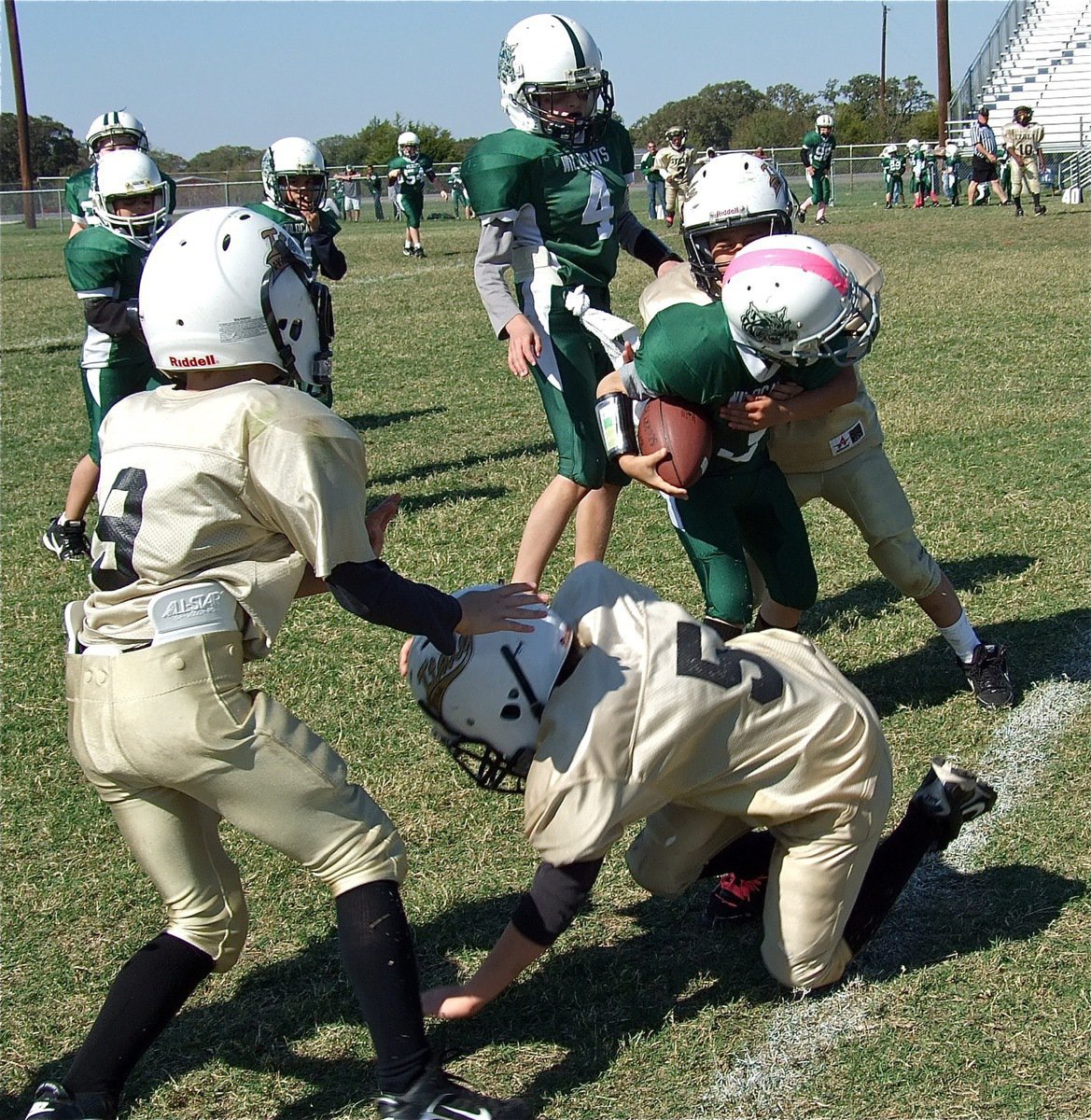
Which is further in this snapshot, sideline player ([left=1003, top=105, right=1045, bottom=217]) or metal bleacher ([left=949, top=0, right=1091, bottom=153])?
metal bleacher ([left=949, top=0, right=1091, bottom=153])

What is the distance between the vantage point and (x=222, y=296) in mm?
2479

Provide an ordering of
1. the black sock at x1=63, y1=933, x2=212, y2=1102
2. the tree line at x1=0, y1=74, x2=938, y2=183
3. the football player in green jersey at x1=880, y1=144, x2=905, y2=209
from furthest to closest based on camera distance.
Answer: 1. the tree line at x1=0, y1=74, x2=938, y2=183
2. the football player in green jersey at x1=880, y1=144, x2=905, y2=209
3. the black sock at x1=63, y1=933, x2=212, y2=1102

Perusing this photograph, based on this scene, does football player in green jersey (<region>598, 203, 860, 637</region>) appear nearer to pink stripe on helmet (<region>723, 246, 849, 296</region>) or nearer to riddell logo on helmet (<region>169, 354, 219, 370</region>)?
pink stripe on helmet (<region>723, 246, 849, 296</region>)

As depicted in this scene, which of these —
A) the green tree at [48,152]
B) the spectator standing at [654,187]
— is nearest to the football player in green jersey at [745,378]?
the spectator standing at [654,187]

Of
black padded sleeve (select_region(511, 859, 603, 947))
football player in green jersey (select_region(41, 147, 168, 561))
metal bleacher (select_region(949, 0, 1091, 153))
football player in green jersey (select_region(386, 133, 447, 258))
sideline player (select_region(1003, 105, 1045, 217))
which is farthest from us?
metal bleacher (select_region(949, 0, 1091, 153))

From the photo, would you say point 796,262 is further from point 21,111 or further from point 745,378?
point 21,111

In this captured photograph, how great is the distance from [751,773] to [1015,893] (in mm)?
906

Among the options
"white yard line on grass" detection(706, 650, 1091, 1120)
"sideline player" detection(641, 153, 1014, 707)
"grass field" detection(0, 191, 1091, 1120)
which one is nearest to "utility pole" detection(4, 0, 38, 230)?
"grass field" detection(0, 191, 1091, 1120)

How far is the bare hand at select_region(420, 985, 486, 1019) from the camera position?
2.65m

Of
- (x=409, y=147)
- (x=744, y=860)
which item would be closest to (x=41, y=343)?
(x=409, y=147)

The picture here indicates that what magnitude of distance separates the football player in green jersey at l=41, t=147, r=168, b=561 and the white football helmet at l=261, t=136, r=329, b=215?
2.62 feet

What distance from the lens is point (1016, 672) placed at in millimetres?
4387

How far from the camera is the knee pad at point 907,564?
4.10 metres

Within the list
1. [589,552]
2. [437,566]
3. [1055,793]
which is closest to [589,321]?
[589,552]
